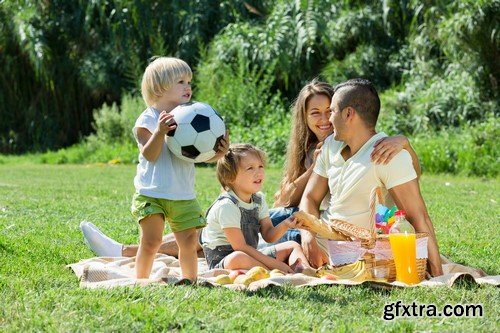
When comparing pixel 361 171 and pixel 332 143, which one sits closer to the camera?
pixel 361 171

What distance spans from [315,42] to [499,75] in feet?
11.9

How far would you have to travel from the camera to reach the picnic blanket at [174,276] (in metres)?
4.62

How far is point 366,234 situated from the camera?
4.91 meters

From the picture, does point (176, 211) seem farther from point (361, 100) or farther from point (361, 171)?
point (361, 100)

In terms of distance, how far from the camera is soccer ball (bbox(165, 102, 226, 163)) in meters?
4.79

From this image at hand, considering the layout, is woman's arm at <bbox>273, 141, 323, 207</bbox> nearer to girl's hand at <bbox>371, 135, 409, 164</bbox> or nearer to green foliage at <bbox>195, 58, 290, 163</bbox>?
girl's hand at <bbox>371, 135, 409, 164</bbox>

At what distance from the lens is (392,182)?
5133 millimetres

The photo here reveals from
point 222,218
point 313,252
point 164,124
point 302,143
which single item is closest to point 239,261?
point 222,218

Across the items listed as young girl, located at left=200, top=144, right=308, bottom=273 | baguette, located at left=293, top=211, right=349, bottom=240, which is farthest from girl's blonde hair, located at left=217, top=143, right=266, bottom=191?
baguette, located at left=293, top=211, right=349, bottom=240

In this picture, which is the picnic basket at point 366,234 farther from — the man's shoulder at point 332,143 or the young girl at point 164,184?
the young girl at point 164,184

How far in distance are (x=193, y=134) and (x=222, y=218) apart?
30.4 inches

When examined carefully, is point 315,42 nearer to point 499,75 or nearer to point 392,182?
point 499,75

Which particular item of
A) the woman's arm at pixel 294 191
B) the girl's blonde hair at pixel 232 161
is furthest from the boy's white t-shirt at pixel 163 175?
the woman's arm at pixel 294 191

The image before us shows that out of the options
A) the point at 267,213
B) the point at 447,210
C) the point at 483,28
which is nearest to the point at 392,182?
the point at 267,213
